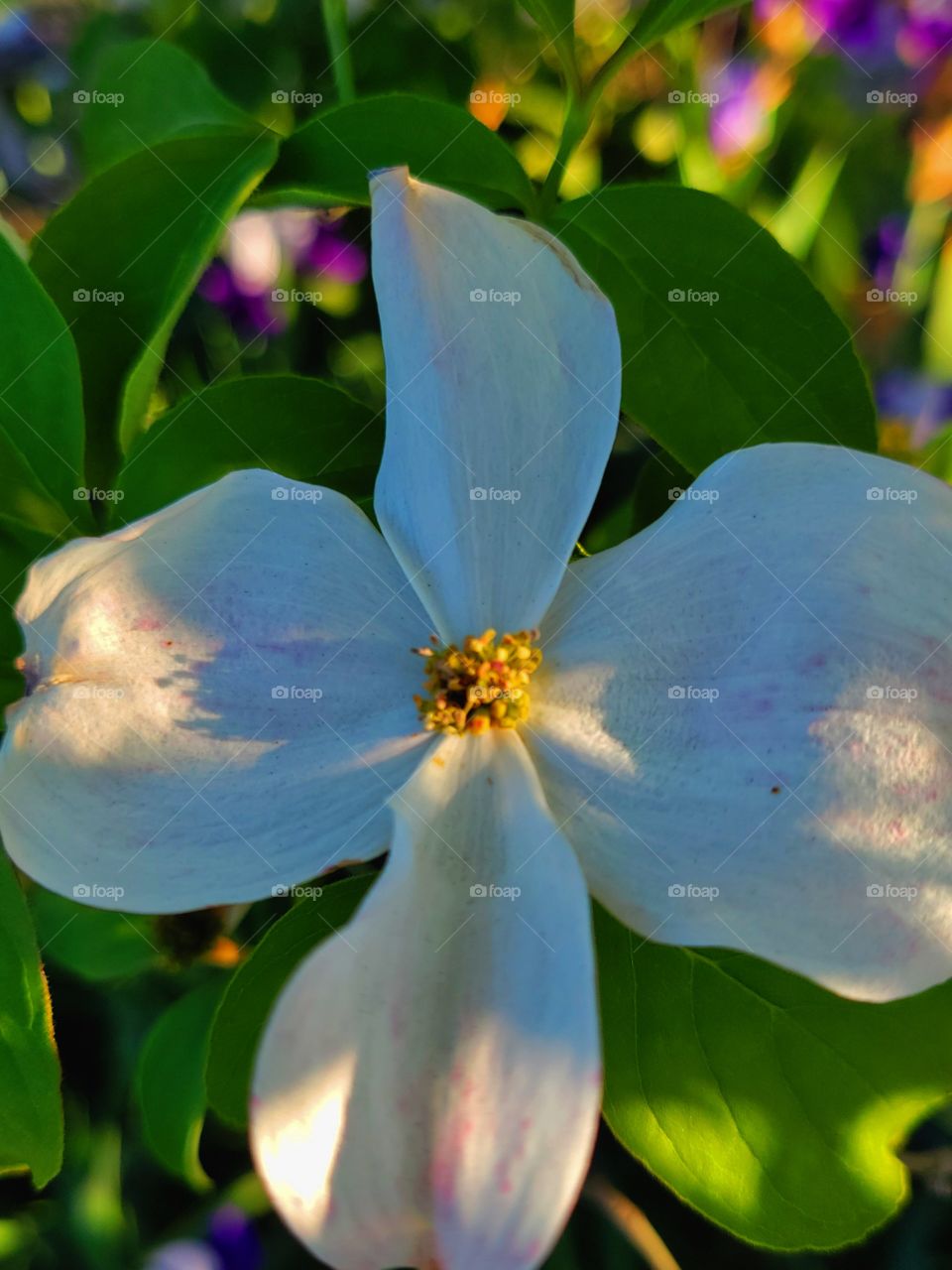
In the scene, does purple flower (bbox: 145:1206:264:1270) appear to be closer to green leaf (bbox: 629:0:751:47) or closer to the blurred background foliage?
the blurred background foliage

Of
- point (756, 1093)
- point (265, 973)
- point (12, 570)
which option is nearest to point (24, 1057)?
point (265, 973)

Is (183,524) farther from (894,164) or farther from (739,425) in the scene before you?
(894,164)

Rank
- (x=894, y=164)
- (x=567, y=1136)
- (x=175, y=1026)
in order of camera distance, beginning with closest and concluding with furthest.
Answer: (x=567, y=1136), (x=175, y=1026), (x=894, y=164)

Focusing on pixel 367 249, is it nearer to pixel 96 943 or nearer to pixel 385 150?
pixel 385 150

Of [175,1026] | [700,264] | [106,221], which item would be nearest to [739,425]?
[700,264]

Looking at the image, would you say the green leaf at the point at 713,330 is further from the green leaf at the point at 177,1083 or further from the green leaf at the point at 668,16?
the green leaf at the point at 177,1083

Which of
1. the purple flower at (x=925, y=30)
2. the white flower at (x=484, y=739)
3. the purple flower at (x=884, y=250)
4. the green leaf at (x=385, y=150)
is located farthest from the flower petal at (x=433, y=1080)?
the purple flower at (x=925, y=30)
